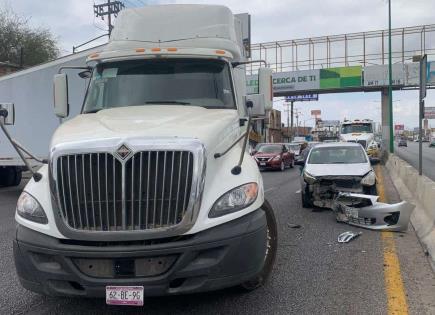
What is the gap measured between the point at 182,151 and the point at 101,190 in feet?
2.40

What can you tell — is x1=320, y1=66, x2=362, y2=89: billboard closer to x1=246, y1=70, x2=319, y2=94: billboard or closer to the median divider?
x1=246, y1=70, x2=319, y2=94: billboard

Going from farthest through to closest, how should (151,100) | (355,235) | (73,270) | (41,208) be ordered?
(355,235) → (151,100) → (41,208) → (73,270)

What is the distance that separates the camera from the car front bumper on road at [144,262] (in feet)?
12.7

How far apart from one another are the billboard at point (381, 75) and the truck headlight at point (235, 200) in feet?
126

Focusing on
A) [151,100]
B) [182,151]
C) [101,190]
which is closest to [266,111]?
[151,100]

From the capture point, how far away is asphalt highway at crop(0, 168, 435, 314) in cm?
465

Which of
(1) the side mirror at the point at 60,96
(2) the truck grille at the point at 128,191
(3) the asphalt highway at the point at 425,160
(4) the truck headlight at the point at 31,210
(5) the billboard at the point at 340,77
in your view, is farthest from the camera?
(5) the billboard at the point at 340,77

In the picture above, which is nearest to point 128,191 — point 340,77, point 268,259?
point 268,259

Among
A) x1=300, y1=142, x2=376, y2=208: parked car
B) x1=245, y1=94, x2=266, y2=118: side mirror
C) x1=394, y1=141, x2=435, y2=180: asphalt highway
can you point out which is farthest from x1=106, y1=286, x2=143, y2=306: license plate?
x1=394, y1=141, x2=435, y2=180: asphalt highway

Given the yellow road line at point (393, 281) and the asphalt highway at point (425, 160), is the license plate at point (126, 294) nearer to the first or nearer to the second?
the yellow road line at point (393, 281)

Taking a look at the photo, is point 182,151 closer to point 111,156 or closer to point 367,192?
point 111,156

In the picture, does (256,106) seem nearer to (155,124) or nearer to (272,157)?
(155,124)

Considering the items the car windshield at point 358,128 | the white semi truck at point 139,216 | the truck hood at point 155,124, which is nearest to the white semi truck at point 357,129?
the car windshield at point 358,128

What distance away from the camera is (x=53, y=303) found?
16.0 ft
